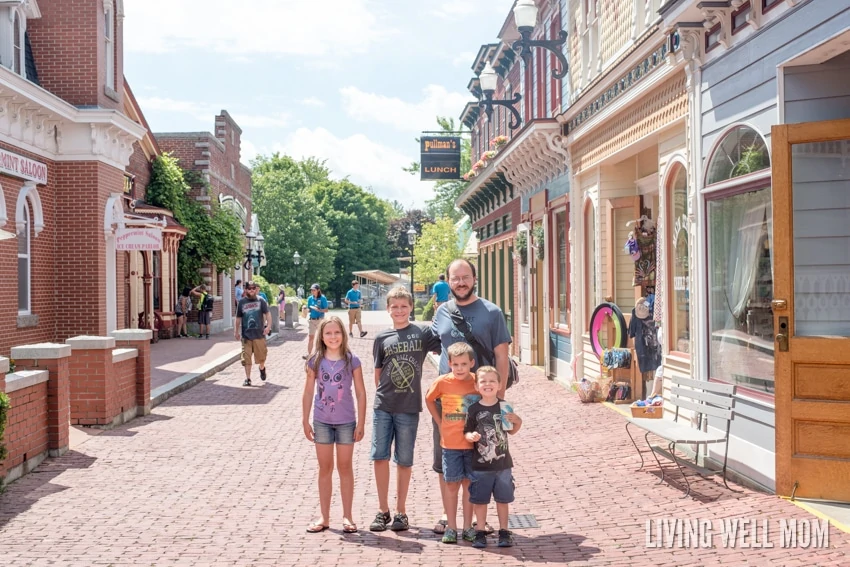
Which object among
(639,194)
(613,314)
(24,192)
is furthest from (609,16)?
(24,192)

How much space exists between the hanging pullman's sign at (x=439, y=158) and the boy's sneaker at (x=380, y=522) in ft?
80.8

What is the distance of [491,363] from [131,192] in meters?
21.6

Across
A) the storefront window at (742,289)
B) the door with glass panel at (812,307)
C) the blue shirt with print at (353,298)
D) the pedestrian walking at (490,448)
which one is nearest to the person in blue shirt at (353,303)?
the blue shirt with print at (353,298)

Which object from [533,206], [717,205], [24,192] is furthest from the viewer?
[533,206]

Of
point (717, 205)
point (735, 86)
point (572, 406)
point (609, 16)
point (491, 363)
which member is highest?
point (609, 16)

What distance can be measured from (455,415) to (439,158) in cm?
2541

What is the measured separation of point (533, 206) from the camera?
19.0 meters

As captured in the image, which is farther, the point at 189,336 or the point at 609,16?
the point at 189,336

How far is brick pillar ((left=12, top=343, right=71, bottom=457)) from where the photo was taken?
9062mm

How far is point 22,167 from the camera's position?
14742 mm

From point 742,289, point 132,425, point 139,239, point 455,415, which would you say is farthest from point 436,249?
point 455,415

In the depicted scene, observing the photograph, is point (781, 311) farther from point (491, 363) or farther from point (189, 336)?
point (189, 336)

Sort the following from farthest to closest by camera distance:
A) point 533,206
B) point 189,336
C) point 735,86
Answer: point 189,336 < point 533,206 < point 735,86

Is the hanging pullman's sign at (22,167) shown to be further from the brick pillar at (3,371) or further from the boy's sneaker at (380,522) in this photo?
the boy's sneaker at (380,522)
